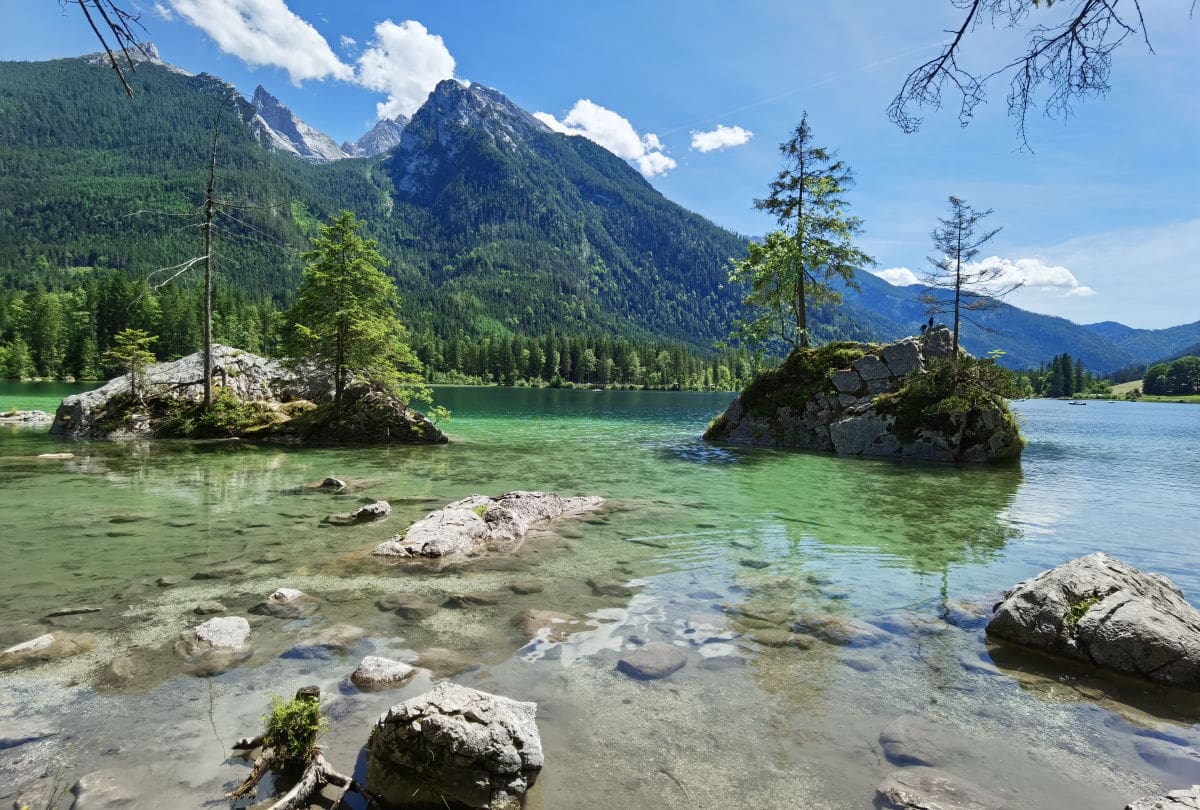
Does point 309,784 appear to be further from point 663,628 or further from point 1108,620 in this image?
point 1108,620

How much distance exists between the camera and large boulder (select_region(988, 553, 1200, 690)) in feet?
23.7

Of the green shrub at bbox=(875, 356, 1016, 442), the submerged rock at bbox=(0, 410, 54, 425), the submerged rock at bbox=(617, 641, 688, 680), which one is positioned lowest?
the submerged rock at bbox=(617, 641, 688, 680)

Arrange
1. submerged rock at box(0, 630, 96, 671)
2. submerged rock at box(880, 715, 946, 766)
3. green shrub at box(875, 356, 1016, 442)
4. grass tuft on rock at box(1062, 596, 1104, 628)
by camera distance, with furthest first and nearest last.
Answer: green shrub at box(875, 356, 1016, 442), grass tuft on rock at box(1062, 596, 1104, 628), submerged rock at box(0, 630, 96, 671), submerged rock at box(880, 715, 946, 766)

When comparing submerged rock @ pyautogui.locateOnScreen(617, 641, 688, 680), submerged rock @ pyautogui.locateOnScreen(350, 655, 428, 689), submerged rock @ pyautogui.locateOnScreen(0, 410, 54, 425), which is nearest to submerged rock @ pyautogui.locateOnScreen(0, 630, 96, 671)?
submerged rock @ pyautogui.locateOnScreen(350, 655, 428, 689)

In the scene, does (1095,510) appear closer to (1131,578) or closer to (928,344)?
(1131,578)

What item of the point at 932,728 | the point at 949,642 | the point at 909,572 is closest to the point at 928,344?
the point at 909,572

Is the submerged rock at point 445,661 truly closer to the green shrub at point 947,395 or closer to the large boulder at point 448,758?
the large boulder at point 448,758

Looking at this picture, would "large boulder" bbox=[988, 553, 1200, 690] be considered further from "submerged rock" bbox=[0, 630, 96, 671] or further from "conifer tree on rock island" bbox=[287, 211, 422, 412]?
"conifer tree on rock island" bbox=[287, 211, 422, 412]

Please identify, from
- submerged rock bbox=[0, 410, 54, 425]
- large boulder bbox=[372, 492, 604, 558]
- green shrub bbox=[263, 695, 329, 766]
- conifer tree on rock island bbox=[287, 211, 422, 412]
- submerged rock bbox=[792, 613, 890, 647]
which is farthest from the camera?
submerged rock bbox=[0, 410, 54, 425]

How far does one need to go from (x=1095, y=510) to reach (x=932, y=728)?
53.9 feet

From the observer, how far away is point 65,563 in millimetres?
10953

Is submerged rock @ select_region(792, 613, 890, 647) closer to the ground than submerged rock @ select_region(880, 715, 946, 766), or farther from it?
closer to the ground

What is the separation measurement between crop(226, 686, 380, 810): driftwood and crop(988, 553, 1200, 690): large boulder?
862 centimetres

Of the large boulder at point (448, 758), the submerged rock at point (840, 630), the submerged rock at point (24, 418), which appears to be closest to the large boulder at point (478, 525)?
the submerged rock at point (840, 630)
